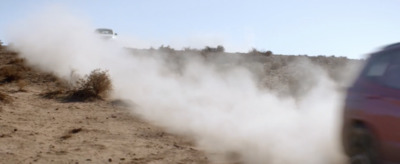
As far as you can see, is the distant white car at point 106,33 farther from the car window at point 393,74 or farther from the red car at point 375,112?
the car window at point 393,74

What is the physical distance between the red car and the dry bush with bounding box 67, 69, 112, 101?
31.1ft

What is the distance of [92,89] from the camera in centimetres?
1452

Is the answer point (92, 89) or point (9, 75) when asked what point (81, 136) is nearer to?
point (92, 89)

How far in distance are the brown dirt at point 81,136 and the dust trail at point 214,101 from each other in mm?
659

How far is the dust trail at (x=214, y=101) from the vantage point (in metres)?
8.17

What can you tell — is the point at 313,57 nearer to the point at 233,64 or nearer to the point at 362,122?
the point at 233,64

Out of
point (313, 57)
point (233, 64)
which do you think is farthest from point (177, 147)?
point (313, 57)

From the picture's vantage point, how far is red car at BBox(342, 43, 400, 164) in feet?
17.2

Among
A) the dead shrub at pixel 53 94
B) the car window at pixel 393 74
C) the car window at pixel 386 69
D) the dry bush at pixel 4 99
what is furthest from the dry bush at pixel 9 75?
the car window at pixel 393 74

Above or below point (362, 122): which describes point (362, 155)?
below

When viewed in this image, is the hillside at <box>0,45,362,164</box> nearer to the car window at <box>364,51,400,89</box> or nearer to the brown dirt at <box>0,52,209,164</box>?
the brown dirt at <box>0,52,209,164</box>

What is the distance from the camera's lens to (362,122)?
596 cm

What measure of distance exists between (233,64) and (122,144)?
15.5 meters

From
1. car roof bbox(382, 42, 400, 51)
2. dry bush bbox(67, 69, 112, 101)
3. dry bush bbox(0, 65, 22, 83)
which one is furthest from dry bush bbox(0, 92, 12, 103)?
car roof bbox(382, 42, 400, 51)
